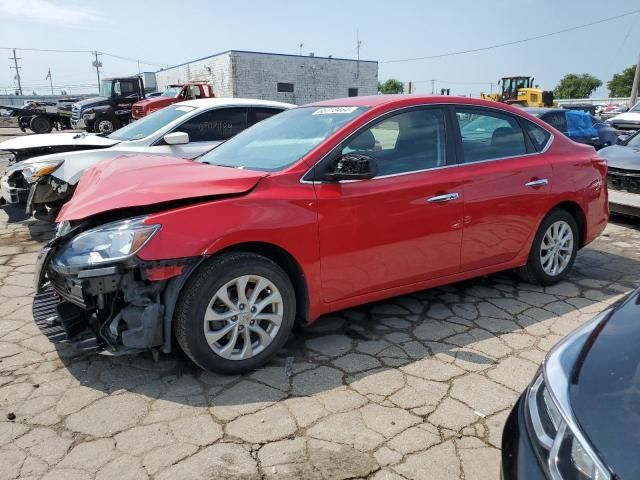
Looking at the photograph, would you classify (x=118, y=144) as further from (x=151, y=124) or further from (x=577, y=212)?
(x=577, y=212)

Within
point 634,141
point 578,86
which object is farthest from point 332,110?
point 578,86

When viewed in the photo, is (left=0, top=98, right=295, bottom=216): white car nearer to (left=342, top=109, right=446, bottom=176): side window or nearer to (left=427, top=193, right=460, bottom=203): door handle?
(left=342, top=109, right=446, bottom=176): side window

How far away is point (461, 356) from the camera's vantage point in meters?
3.45

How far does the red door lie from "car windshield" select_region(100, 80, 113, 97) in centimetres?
1935

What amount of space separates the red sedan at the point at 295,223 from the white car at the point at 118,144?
1978 mm

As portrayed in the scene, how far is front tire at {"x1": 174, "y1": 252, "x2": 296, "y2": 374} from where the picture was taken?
9.57ft

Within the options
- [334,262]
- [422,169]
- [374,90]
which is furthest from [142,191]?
[374,90]

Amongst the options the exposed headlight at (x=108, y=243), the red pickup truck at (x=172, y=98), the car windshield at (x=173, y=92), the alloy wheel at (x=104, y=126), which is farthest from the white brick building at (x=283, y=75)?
the exposed headlight at (x=108, y=243)

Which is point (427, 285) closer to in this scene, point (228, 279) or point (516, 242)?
point (516, 242)

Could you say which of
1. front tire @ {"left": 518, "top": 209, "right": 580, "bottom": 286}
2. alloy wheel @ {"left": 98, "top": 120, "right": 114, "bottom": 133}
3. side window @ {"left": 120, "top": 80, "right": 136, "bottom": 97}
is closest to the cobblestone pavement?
front tire @ {"left": 518, "top": 209, "right": 580, "bottom": 286}

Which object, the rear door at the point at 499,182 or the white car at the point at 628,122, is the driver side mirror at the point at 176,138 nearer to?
the rear door at the point at 499,182

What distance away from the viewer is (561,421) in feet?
5.34

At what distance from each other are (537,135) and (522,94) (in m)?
22.5

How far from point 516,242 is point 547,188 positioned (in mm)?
531
